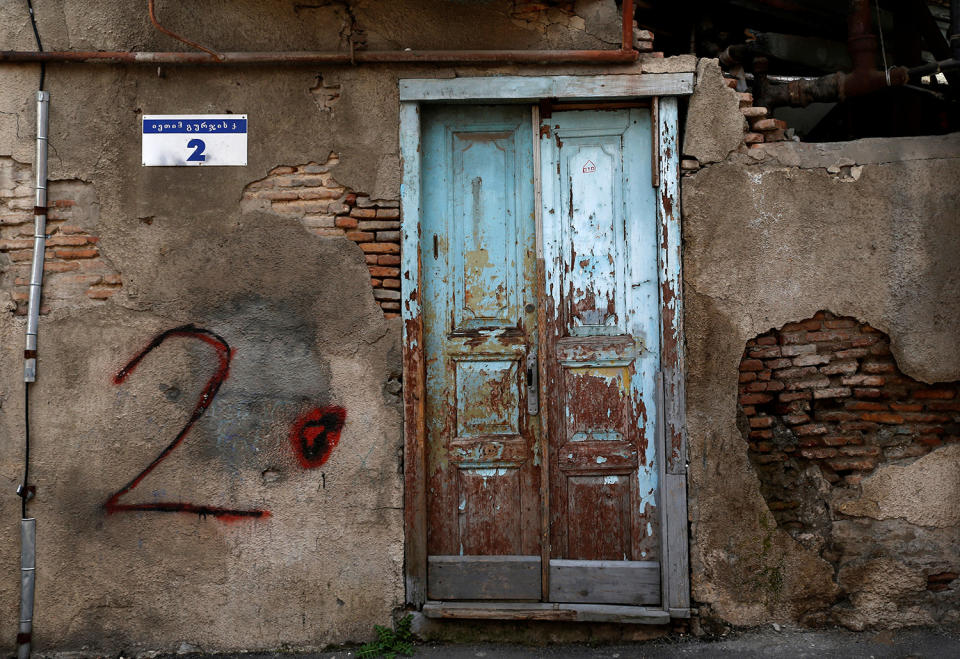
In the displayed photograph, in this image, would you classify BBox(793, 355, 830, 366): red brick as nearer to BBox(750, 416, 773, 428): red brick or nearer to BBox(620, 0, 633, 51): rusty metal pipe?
BBox(750, 416, 773, 428): red brick

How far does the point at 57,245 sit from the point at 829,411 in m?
4.09

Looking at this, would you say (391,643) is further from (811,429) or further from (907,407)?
(907,407)

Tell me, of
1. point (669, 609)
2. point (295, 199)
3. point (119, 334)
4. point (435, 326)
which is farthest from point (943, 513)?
point (119, 334)

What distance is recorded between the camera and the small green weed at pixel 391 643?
11.2 ft

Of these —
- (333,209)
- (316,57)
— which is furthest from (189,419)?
(316,57)

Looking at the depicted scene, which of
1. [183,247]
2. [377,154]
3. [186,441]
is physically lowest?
[186,441]

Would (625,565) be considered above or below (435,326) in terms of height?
below

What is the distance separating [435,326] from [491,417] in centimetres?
57

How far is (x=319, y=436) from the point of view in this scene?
3525mm

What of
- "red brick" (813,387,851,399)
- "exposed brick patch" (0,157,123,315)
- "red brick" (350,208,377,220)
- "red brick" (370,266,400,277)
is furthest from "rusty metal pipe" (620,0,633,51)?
"exposed brick patch" (0,157,123,315)

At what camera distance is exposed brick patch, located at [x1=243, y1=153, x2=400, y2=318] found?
353cm

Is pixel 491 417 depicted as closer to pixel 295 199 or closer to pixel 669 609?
pixel 669 609

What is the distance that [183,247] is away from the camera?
11.6 ft

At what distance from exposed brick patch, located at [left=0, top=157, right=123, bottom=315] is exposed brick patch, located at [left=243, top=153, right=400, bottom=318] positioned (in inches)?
33.3
